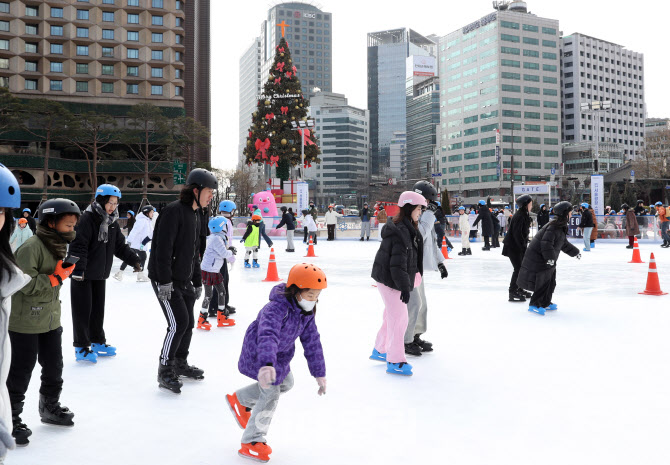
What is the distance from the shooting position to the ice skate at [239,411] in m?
3.18

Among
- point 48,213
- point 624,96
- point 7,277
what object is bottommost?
point 7,277

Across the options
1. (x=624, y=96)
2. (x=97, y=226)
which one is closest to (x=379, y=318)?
(x=97, y=226)

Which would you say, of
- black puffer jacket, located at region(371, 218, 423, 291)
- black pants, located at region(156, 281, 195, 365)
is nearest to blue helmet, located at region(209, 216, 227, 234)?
black pants, located at region(156, 281, 195, 365)

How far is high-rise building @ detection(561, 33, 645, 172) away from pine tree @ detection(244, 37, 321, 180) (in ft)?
278

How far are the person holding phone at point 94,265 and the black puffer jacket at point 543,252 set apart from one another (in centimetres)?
517

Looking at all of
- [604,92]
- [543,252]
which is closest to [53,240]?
[543,252]

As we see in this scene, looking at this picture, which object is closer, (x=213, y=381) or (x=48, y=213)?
(x=48, y=213)

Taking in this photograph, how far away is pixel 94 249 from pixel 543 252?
554cm

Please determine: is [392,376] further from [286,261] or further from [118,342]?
[286,261]

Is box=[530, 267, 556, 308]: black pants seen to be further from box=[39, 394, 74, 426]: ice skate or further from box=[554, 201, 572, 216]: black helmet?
box=[39, 394, 74, 426]: ice skate

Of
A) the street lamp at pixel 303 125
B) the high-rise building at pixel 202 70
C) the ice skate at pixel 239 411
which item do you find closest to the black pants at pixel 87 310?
the ice skate at pixel 239 411

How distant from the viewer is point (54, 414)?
350 centimetres

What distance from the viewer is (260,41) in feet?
642

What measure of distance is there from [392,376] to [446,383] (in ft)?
1.51
